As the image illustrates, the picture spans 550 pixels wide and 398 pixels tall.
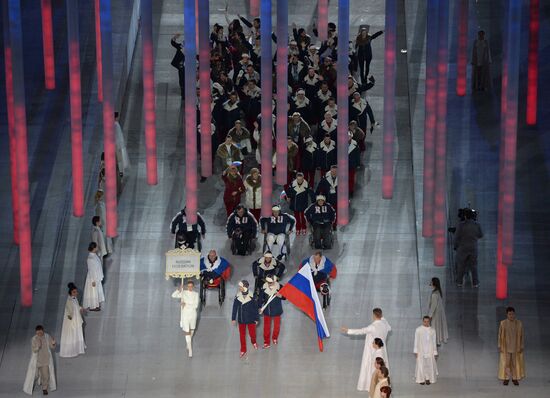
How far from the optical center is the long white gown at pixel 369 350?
33.1m

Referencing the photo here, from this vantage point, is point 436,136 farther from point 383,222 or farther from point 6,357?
point 6,357

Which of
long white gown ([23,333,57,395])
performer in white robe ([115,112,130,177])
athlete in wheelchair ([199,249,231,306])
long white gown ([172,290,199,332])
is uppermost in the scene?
performer in white robe ([115,112,130,177])

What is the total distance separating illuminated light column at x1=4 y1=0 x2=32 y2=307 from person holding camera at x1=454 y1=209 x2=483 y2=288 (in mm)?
7725

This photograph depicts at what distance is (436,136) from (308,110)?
6499 millimetres

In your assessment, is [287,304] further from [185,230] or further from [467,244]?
[467,244]

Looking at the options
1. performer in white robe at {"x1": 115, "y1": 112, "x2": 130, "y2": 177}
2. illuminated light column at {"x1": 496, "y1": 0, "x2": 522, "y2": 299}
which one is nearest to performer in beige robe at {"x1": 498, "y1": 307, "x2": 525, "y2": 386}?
illuminated light column at {"x1": 496, "y1": 0, "x2": 522, "y2": 299}

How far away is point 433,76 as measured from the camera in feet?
106

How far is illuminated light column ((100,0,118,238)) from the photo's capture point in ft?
105

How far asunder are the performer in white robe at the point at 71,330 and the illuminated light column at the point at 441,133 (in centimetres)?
626

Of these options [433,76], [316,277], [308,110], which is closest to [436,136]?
[433,76]

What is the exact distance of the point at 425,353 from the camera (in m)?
33.1

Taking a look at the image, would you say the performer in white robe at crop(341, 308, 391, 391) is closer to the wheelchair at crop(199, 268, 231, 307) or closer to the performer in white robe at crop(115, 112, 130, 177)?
the wheelchair at crop(199, 268, 231, 307)

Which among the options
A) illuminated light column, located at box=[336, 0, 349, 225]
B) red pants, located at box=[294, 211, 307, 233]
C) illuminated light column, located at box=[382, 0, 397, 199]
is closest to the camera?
illuminated light column, located at box=[336, 0, 349, 225]

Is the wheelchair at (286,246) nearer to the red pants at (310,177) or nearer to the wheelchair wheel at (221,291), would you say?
the wheelchair wheel at (221,291)
